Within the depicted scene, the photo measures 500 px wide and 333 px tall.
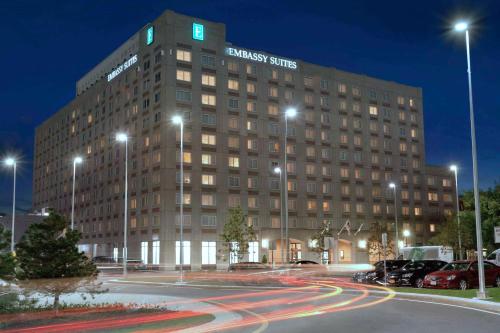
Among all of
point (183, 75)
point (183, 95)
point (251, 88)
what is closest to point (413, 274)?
point (183, 95)

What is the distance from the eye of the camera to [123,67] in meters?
96.5

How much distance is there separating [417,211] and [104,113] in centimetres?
5930

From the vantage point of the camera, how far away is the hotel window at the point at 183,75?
8525 centimetres

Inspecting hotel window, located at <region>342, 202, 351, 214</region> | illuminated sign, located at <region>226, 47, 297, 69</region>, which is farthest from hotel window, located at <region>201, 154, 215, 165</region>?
hotel window, located at <region>342, 202, 351, 214</region>

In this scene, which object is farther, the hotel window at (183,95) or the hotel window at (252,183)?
the hotel window at (252,183)

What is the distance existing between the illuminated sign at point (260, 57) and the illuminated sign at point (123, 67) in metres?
14.9

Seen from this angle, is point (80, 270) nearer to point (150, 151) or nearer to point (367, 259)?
point (150, 151)

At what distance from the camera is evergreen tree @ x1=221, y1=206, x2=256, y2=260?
79438 millimetres

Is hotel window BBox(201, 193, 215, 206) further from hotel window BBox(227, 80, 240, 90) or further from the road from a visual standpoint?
the road

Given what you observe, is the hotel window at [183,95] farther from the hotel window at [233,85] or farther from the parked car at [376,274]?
the parked car at [376,274]

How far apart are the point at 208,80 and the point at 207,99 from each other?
9.38 feet

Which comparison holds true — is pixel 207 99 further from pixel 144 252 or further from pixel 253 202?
pixel 144 252

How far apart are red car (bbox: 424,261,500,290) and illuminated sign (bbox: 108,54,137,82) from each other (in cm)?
7126

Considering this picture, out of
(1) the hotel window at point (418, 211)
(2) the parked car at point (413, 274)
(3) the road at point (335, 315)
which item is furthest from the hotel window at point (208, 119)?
(3) the road at point (335, 315)
